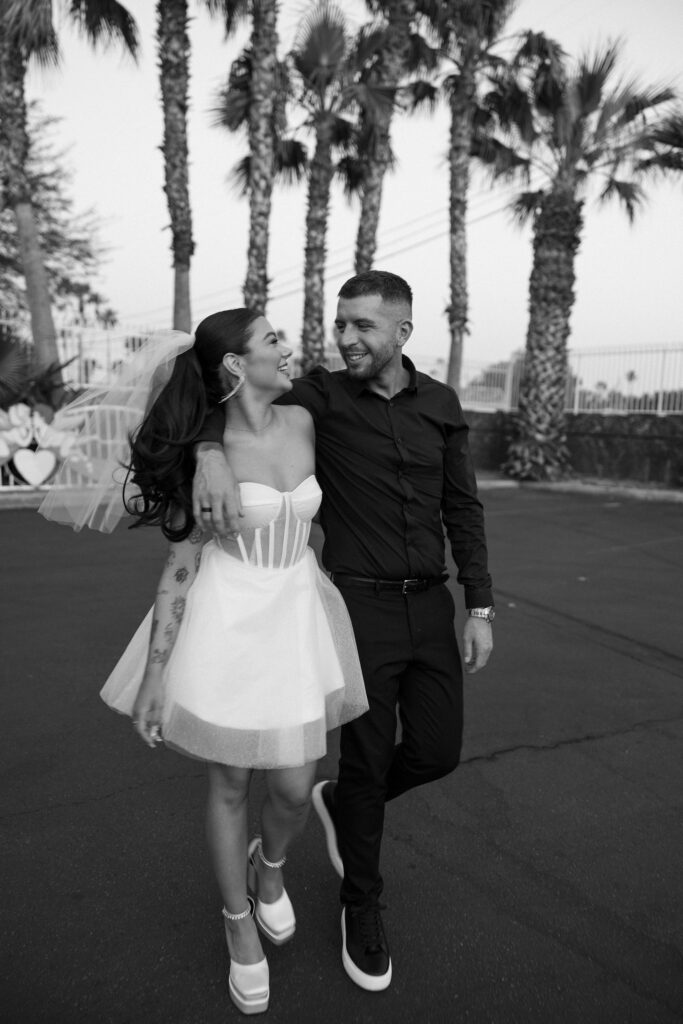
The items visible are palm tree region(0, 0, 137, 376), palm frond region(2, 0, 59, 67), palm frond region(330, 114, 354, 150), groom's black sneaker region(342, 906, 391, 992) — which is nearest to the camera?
groom's black sneaker region(342, 906, 391, 992)

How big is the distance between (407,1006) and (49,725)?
2.36 metres

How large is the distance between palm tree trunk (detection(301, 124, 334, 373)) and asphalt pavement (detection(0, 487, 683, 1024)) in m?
13.0

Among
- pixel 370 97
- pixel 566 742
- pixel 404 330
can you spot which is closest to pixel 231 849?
pixel 404 330

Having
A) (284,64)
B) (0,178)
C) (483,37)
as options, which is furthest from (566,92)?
(0,178)

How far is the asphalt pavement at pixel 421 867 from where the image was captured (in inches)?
87.7

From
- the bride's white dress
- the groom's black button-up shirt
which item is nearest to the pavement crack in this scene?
the groom's black button-up shirt

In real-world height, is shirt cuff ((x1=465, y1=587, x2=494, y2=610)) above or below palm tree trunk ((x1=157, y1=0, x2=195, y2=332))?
below

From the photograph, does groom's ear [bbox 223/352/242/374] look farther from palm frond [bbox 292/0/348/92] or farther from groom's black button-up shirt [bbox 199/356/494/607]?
palm frond [bbox 292/0/348/92]

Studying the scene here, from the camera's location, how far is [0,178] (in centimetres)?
1450

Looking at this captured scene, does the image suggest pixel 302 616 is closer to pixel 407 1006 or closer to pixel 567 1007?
pixel 407 1006

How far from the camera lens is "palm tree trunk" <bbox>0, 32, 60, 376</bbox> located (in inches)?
537

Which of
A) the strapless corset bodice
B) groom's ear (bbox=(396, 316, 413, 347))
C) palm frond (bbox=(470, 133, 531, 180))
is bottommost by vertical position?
the strapless corset bodice

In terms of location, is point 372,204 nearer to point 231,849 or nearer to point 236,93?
point 236,93

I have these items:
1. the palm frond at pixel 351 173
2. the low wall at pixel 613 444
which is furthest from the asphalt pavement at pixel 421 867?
the palm frond at pixel 351 173
